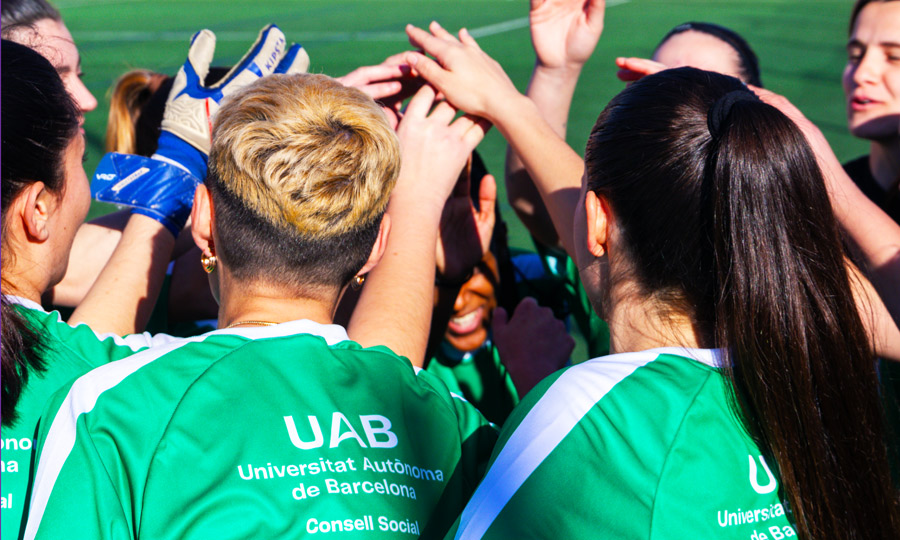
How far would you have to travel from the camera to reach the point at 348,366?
1422 millimetres

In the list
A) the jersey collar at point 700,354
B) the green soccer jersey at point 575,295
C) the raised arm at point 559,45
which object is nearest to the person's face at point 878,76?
the raised arm at point 559,45

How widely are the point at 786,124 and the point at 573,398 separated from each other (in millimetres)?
603

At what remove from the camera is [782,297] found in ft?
4.41

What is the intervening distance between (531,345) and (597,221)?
0.78m

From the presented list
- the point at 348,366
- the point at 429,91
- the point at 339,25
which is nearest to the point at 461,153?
the point at 429,91

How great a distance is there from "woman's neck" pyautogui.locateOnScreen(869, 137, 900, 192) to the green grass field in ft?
8.34

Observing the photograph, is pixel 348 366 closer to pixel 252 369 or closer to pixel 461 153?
pixel 252 369

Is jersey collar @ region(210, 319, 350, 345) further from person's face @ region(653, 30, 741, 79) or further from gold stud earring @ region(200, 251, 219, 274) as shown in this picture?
person's face @ region(653, 30, 741, 79)

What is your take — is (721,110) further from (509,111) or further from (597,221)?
(509,111)

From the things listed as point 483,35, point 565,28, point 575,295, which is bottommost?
point 483,35

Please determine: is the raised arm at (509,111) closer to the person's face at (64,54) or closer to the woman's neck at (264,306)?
the woman's neck at (264,306)

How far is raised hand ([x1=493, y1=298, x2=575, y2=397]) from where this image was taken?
2.23 m

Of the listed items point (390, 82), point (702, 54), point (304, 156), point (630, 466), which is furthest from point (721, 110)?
point (702, 54)

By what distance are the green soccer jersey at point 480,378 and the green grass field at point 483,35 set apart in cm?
244
